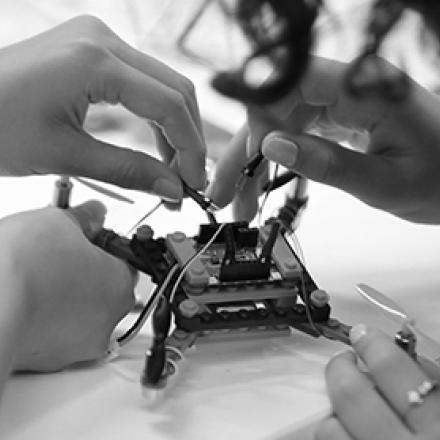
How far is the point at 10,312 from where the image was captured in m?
0.48

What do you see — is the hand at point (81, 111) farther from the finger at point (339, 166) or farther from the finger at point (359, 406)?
the finger at point (359, 406)

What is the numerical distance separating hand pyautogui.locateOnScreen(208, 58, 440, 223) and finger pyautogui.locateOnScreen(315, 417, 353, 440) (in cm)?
18

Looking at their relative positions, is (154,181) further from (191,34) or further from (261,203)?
(191,34)

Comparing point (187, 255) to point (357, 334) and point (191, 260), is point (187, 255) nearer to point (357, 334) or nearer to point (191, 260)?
point (191, 260)

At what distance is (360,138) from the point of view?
76cm

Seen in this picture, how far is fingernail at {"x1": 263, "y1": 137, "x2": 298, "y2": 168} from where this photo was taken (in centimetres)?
58

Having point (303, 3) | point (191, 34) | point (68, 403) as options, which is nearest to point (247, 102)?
point (303, 3)

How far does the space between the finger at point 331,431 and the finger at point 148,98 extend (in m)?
0.22

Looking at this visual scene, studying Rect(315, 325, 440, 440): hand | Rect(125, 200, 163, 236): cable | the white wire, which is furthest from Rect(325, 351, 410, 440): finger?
Rect(125, 200, 163, 236): cable

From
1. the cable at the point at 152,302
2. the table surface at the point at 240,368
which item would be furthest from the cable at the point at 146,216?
the cable at the point at 152,302

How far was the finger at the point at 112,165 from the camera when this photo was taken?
610mm

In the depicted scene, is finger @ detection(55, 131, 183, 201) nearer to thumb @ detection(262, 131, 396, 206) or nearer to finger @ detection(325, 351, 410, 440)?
thumb @ detection(262, 131, 396, 206)

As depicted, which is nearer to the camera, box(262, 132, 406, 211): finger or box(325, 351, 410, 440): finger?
box(325, 351, 410, 440): finger

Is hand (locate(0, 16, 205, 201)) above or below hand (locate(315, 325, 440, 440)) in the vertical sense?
above
